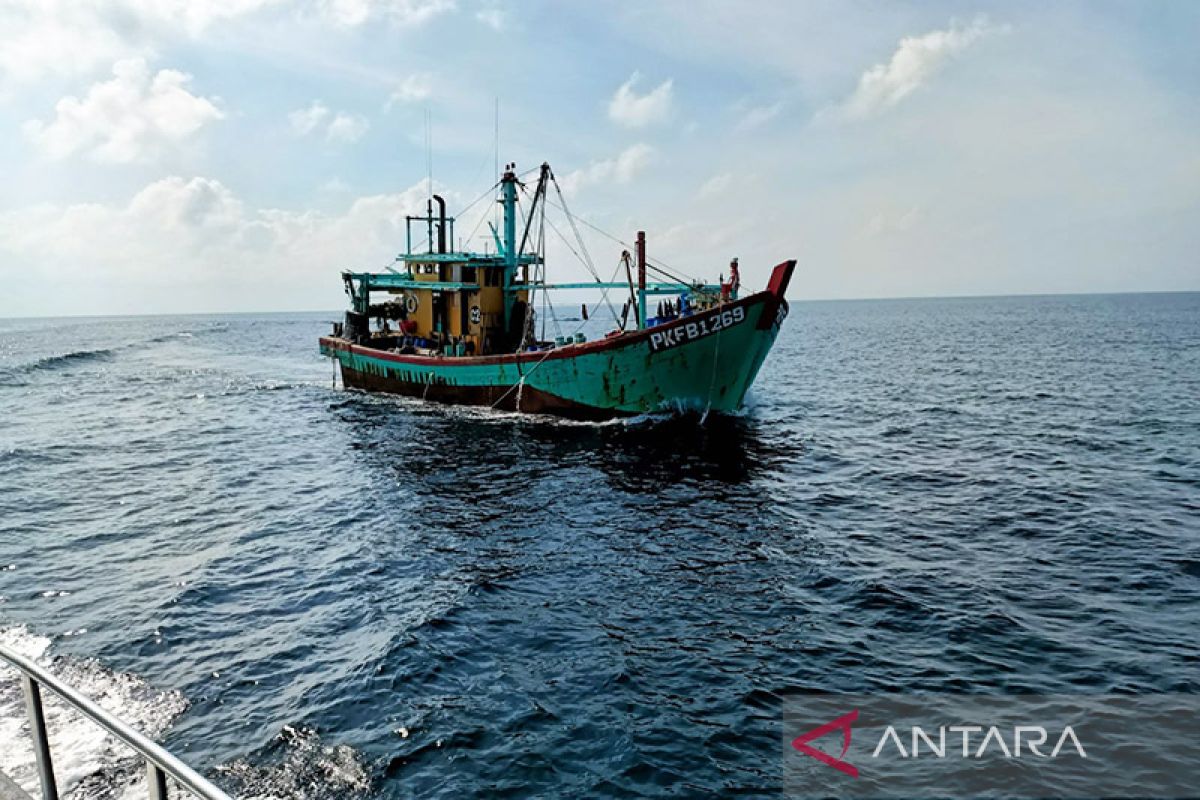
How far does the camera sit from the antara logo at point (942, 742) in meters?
8.53

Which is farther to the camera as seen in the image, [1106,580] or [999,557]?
[999,557]

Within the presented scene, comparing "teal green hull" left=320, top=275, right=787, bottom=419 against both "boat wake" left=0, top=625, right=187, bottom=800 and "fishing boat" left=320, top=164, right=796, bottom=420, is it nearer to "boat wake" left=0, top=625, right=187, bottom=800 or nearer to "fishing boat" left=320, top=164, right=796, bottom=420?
"fishing boat" left=320, top=164, right=796, bottom=420

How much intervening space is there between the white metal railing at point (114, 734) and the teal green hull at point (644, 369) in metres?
22.1

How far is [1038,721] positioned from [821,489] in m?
11.1

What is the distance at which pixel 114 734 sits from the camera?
334cm

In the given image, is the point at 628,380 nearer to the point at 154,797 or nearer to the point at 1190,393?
the point at 154,797

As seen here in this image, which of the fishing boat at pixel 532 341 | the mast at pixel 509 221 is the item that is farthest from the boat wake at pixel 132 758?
the mast at pixel 509 221

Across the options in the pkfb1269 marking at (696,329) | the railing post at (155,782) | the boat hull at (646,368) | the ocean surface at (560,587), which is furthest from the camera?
the boat hull at (646,368)

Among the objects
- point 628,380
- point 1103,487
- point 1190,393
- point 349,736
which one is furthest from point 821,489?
point 1190,393

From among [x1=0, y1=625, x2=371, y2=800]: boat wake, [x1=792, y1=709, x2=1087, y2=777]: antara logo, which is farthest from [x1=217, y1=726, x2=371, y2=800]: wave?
[x1=792, y1=709, x2=1087, y2=777]: antara logo

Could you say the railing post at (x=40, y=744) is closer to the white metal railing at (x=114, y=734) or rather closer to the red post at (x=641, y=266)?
the white metal railing at (x=114, y=734)

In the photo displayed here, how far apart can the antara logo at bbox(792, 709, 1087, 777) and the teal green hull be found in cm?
1736

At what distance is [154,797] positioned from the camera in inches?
130

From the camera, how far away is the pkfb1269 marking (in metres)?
25.0
